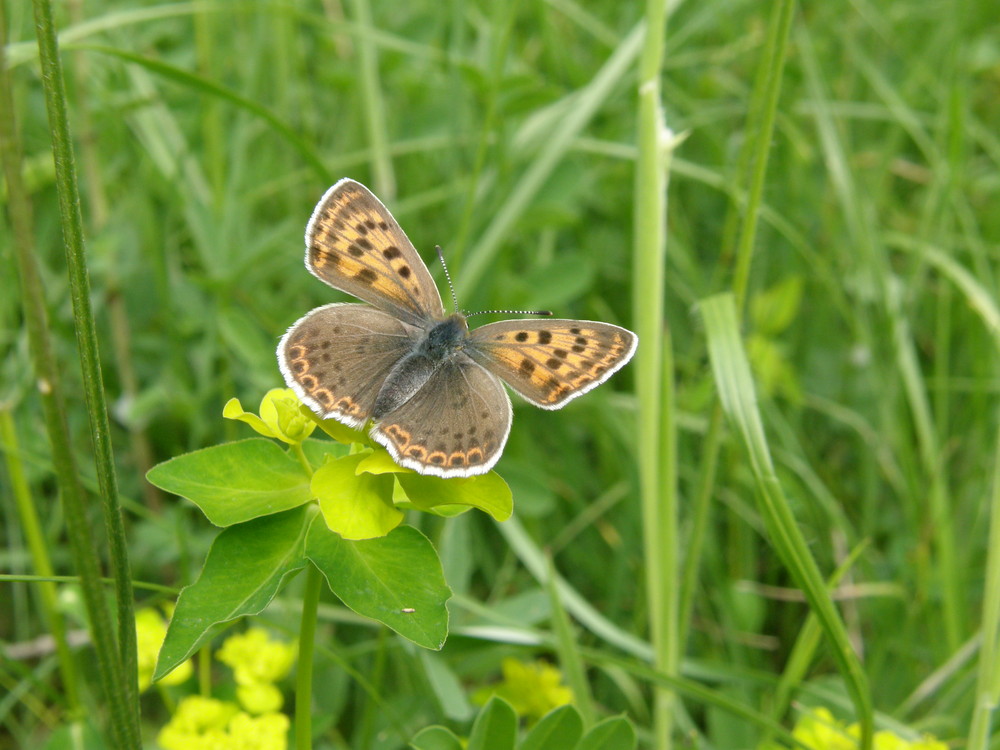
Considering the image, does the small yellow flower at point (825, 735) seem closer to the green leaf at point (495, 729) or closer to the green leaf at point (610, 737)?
the green leaf at point (610, 737)

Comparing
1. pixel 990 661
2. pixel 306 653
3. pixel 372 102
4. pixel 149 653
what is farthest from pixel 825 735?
pixel 372 102

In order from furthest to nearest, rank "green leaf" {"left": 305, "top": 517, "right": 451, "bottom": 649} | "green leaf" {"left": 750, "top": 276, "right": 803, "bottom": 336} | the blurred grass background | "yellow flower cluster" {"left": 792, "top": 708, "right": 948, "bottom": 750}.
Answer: "green leaf" {"left": 750, "top": 276, "right": 803, "bottom": 336}
the blurred grass background
"yellow flower cluster" {"left": 792, "top": 708, "right": 948, "bottom": 750}
"green leaf" {"left": 305, "top": 517, "right": 451, "bottom": 649}

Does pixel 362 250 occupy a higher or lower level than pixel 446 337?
higher

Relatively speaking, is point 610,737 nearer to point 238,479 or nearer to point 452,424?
point 452,424

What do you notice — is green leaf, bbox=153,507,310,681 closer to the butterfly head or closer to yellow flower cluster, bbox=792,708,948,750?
the butterfly head

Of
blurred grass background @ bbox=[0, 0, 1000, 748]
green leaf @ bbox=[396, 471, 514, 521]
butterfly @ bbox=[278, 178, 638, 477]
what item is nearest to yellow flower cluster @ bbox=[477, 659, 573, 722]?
blurred grass background @ bbox=[0, 0, 1000, 748]

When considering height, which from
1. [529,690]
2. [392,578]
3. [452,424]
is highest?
[452,424]
